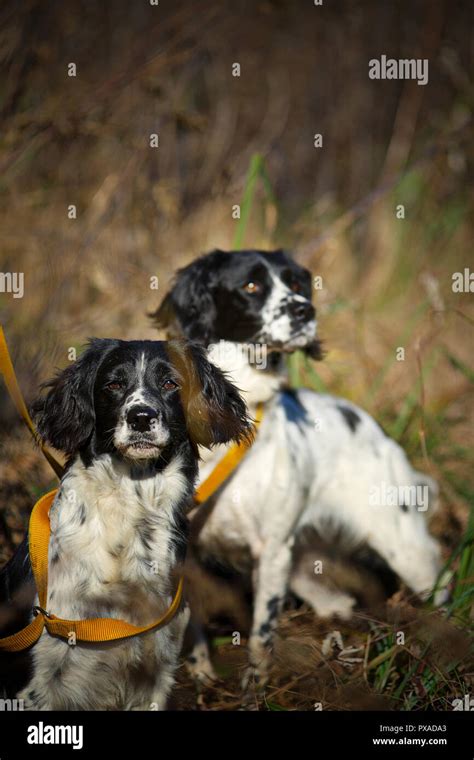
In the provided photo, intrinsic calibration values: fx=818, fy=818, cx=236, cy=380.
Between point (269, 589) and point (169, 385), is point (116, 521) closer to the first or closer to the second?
point (169, 385)

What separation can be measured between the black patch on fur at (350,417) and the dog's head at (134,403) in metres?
1.45

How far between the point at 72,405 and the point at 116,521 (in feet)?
1.25

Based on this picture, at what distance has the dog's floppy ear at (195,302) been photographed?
12.0 ft

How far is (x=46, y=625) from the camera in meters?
2.33

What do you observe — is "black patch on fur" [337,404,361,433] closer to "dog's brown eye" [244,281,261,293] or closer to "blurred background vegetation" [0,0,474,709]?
"blurred background vegetation" [0,0,474,709]

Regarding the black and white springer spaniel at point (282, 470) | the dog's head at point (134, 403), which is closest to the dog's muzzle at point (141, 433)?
the dog's head at point (134, 403)

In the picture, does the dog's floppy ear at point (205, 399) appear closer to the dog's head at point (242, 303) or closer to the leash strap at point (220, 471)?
the leash strap at point (220, 471)

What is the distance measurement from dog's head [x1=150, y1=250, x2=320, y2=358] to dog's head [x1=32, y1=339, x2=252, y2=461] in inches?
36.9

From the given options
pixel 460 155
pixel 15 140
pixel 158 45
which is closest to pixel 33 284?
pixel 15 140

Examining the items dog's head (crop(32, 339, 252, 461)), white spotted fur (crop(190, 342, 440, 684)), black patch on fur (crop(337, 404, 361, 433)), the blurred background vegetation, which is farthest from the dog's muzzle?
black patch on fur (crop(337, 404, 361, 433))

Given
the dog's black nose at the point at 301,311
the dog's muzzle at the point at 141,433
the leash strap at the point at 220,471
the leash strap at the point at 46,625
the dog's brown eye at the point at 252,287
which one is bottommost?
the leash strap at the point at 46,625

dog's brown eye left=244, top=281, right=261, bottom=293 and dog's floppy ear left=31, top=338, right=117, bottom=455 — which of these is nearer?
dog's floppy ear left=31, top=338, right=117, bottom=455

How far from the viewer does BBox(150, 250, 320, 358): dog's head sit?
354cm
